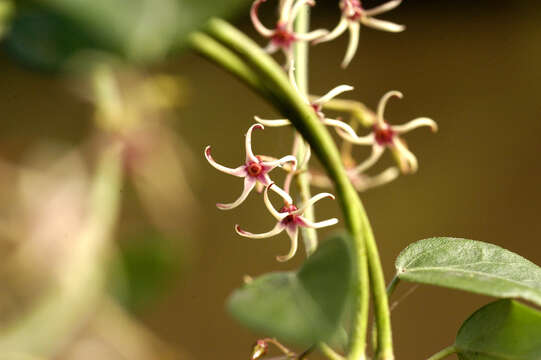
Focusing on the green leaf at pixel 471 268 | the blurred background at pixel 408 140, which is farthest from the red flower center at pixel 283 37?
the blurred background at pixel 408 140

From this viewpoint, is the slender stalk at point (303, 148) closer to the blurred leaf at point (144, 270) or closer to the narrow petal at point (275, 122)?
the narrow petal at point (275, 122)

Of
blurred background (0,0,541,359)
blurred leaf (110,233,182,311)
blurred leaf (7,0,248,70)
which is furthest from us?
blurred background (0,0,541,359)

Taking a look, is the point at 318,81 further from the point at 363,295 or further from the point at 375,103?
the point at 363,295

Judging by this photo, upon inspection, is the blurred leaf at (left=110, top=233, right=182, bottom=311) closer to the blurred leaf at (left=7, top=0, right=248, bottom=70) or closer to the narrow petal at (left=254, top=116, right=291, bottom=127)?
the narrow petal at (left=254, top=116, right=291, bottom=127)

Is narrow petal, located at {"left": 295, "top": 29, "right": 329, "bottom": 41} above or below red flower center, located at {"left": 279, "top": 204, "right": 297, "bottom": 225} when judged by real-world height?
above

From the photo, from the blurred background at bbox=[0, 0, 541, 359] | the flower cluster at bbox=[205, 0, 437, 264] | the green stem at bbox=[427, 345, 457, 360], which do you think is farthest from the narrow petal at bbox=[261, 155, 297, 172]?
the blurred background at bbox=[0, 0, 541, 359]

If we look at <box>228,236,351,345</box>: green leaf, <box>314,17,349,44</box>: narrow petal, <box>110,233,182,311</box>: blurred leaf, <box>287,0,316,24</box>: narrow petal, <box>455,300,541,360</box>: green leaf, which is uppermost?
<box>287,0,316,24</box>: narrow petal

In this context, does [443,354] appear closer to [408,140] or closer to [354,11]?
[354,11]

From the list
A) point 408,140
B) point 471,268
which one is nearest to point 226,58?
point 471,268
